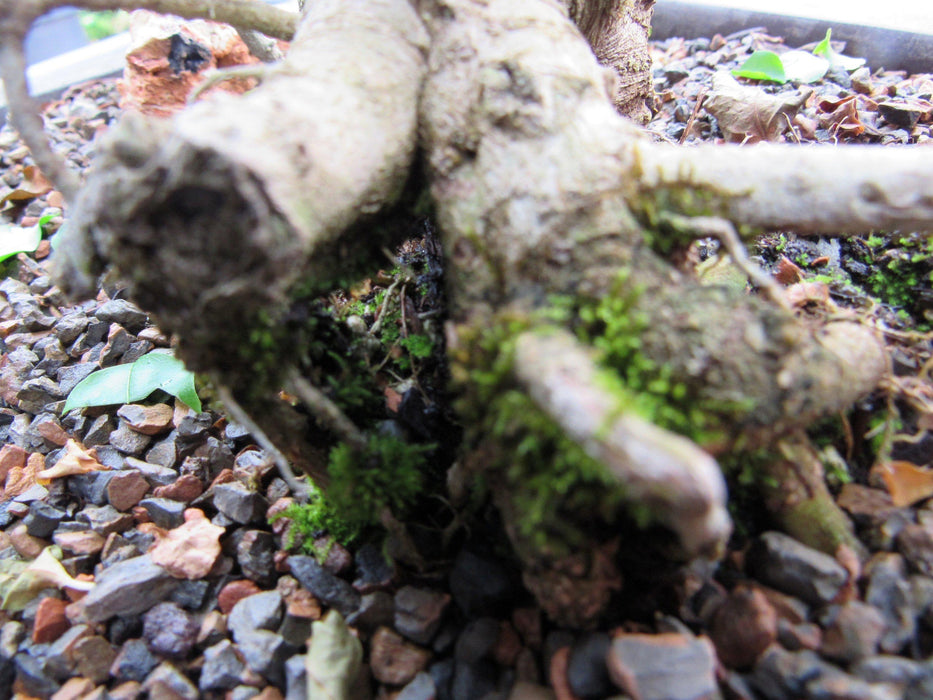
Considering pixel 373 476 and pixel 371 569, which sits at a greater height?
pixel 373 476

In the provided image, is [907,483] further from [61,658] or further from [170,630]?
[61,658]

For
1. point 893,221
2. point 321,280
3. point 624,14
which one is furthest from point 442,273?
point 624,14

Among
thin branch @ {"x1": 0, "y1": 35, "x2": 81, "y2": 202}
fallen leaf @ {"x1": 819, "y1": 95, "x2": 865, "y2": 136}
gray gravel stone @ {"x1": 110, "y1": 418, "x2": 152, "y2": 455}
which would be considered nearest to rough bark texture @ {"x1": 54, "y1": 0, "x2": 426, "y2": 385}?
thin branch @ {"x1": 0, "y1": 35, "x2": 81, "y2": 202}

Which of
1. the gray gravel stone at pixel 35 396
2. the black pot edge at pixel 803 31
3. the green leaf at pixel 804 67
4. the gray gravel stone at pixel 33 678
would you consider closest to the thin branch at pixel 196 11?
the gray gravel stone at pixel 35 396

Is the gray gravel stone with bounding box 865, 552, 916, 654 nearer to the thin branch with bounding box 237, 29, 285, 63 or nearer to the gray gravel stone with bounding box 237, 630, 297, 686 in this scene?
the gray gravel stone with bounding box 237, 630, 297, 686

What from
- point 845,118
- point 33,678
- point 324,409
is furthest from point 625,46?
point 33,678

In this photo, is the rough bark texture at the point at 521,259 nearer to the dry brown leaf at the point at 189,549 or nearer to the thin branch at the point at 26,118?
the thin branch at the point at 26,118
